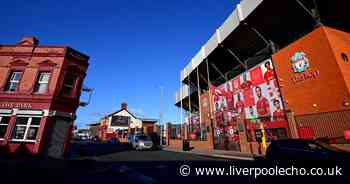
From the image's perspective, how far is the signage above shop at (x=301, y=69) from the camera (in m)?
16.1

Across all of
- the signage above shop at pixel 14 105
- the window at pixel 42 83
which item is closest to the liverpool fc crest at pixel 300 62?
the window at pixel 42 83

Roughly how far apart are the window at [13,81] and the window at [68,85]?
12.2 ft

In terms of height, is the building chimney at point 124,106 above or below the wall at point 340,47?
above

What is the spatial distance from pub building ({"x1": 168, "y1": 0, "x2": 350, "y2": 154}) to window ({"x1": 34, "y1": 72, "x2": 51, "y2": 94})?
1972 centimetres

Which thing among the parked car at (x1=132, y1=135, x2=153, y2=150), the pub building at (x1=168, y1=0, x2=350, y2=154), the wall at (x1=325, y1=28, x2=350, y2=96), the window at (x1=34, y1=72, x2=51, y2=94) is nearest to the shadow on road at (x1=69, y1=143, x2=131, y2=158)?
the parked car at (x1=132, y1=135, x2=153, y2=150)

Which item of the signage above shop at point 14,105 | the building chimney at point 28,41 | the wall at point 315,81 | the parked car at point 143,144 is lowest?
the parked car at point 143,144

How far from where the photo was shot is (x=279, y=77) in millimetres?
19297

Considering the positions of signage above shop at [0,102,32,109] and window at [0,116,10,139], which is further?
signage above shop at [0,102,32,109]

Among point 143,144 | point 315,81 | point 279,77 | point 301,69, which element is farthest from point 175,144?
point 315,81

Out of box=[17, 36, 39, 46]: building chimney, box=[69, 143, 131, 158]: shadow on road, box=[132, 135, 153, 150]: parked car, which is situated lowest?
box=[69, 143, 131, 158]: shadow on road

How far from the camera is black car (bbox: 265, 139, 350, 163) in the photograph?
27.3ft

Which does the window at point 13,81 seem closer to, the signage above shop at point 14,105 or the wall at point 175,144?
the signage above shop at point 14,105

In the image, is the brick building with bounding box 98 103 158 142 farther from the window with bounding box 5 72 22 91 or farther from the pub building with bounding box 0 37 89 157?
the window with bounding box 5 72 22 91

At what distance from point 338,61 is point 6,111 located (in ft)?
85.8
